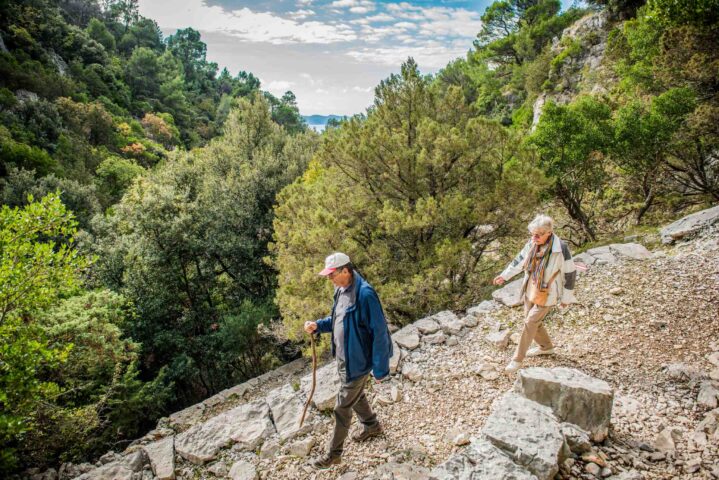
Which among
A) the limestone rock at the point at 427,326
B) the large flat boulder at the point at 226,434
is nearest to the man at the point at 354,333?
the large flat boulder at the point at 226,434

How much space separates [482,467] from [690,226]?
7932mm

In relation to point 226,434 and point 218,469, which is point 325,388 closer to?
point 226,434

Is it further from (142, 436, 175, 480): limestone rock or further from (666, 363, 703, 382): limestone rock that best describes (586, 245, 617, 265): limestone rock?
(142, 436, 175, 480): limestone rock

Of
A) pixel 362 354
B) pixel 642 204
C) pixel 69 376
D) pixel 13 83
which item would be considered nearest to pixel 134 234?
pixel 69 376

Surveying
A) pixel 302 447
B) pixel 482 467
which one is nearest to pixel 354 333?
pixel 482 467

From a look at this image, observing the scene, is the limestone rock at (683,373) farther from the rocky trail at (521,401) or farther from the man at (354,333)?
the man at (354,333)

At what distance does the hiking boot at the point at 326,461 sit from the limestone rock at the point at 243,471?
967mm

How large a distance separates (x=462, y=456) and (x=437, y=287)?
5.63 m

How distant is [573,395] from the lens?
337 centimetres

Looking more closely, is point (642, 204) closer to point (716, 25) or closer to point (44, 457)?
point (716, 25)

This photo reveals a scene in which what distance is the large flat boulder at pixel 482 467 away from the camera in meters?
2.58

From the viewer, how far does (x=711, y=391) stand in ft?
12.0

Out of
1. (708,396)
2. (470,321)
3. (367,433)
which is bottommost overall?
(367,433)

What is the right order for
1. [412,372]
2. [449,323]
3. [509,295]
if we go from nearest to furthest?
[412,372]
[449,323]
[509,295]
